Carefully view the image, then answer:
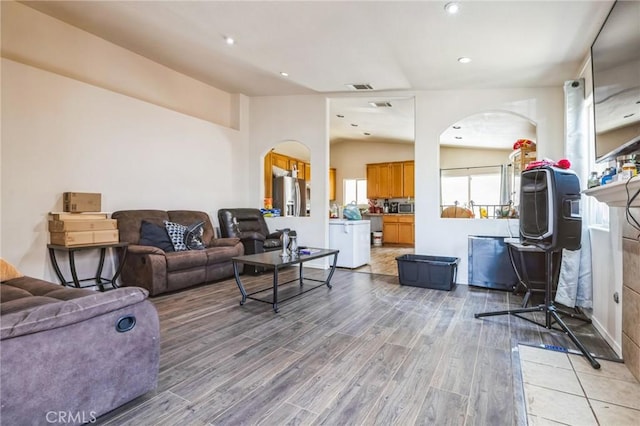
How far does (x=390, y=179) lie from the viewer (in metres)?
9.09

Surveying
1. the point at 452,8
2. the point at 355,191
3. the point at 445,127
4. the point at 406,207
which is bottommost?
the point at 406,207

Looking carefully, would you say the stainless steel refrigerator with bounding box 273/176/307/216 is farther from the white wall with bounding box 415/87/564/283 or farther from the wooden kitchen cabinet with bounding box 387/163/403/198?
the wooden kitchen cabinet with bounding box 387/163/403/198

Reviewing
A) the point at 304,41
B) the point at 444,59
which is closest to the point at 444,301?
the point at 444,59

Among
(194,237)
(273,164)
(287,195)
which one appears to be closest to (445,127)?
(287,195)

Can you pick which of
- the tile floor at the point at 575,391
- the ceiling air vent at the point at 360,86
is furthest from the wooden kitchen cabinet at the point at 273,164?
the tile floor at the point at 575,391

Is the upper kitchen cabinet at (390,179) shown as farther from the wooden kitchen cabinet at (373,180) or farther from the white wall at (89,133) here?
the white wall at (89,133)

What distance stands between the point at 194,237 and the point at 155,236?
1.60ft

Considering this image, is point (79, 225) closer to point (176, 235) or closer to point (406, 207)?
point (176, 235)

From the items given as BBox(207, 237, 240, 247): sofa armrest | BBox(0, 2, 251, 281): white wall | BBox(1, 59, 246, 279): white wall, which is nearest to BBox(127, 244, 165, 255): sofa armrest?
BBox(0, 2, 251, 281): white wall

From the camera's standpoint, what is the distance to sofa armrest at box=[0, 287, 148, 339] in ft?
3.89

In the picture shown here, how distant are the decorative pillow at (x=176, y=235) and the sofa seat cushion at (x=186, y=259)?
220 mm

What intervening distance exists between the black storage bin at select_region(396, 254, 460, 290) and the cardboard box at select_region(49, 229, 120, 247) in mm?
3564

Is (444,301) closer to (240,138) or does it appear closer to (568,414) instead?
(568,414)

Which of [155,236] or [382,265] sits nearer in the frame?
[155,236]
